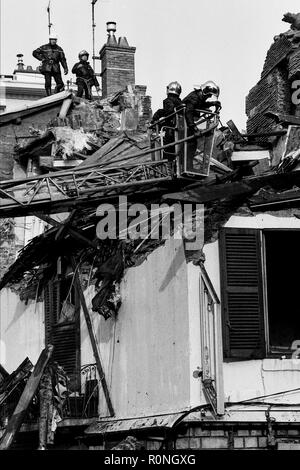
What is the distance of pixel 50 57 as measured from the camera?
3067cm

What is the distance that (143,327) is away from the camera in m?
17.9

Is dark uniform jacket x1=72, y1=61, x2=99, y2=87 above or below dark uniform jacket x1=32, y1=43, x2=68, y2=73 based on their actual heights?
below

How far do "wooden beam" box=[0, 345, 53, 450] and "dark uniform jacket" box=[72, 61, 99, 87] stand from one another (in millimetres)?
11022

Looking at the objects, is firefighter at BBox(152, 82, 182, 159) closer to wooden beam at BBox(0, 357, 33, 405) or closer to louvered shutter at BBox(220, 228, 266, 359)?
louvered shutter at BBox(220, 228, 266, 359)

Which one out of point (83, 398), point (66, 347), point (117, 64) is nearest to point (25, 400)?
point (83, 398)

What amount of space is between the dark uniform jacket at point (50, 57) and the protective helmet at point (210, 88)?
13277 millimetres

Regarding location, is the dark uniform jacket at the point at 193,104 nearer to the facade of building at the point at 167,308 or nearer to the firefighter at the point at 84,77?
the facade of building at the point at 167,308

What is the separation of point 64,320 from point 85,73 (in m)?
9.85

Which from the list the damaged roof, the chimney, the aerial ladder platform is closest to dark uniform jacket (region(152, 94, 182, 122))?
the aerial ladder platform

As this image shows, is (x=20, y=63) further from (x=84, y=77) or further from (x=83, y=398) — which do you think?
(x=83, y=398)

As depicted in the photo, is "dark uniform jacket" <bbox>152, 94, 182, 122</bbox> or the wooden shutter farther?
the wooden shutter

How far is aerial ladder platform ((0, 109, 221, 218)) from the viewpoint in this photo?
17719 millimetres

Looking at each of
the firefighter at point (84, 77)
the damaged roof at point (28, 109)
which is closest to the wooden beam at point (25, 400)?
the damaged roof at point (28, 109)

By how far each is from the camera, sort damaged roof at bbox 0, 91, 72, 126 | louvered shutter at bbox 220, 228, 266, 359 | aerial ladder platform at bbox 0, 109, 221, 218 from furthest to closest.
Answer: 1. damaged roof at bbox 0, 91, 72, 126
2. aerial ladder platform at bbox 0, 109, 221, 218
3. louvered shutter at bbox 220, 228, 266, 359
